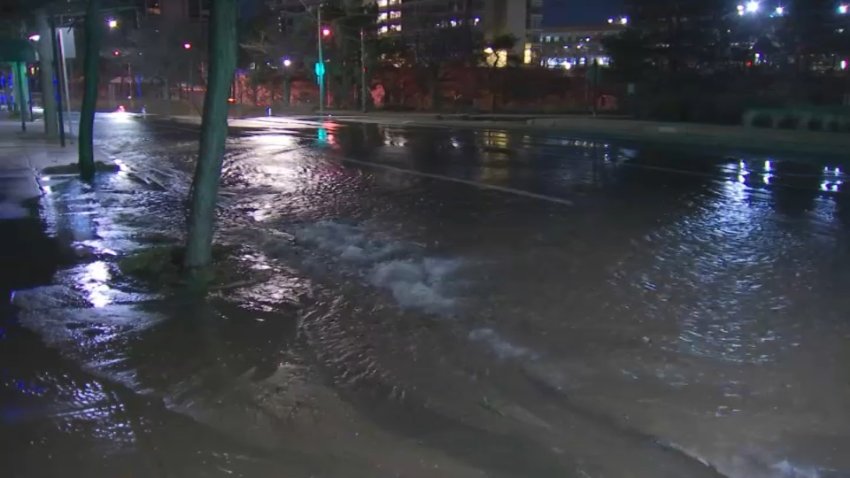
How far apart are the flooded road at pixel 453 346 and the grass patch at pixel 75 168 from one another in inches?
182

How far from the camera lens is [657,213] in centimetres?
1095

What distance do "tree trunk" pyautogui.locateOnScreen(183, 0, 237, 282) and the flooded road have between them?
508 mm

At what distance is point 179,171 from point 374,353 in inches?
505

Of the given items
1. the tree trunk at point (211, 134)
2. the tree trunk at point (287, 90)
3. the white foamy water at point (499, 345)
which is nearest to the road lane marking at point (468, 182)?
the tree trunk at point (211, 134)

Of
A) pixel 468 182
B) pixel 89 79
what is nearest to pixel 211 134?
pixel 468 182

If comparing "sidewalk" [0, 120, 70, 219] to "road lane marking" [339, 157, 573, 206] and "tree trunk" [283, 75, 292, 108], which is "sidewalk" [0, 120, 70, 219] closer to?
"road lane marking" [339, 157, 573, 206]

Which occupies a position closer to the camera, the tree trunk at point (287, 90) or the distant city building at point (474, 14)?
the tree trunk at point (287, 90)

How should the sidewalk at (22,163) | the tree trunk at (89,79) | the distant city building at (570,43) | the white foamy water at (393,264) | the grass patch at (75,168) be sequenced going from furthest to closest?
the distant city building at (570,43)
the grass patch at (75,168)
the tree trunk at (89,79)
the sidewalk at (22,163)
the white foamy water at (393,264)

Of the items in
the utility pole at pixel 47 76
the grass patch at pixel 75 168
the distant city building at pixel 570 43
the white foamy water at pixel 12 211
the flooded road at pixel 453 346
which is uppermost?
the distant city building at pixel 570 43

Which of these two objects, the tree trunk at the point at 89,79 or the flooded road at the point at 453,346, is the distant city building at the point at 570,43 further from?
the flooded road at the point at 453,346

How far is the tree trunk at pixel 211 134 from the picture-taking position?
736 centimetres

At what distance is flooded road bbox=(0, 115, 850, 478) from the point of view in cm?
418

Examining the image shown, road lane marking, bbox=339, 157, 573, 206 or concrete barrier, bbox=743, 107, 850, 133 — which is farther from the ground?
concrete barrier, bbox=743, 107, 850, 133

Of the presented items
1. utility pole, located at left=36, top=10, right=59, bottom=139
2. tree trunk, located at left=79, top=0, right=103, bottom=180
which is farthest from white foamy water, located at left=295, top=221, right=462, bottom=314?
utility pole, located at left=36, top=10, right=59, bottom=139
